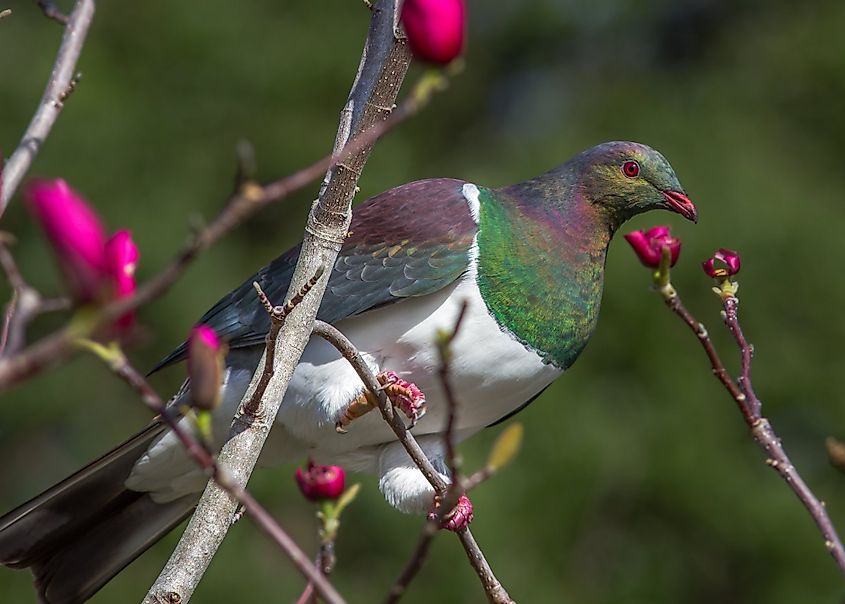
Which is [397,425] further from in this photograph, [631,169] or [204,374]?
[631,169]

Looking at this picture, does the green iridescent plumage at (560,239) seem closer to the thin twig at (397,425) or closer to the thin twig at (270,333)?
the thin twig at (397,425)

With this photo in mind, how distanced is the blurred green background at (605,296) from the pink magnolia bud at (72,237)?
4482 mm

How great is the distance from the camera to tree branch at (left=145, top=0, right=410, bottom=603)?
1.84 m

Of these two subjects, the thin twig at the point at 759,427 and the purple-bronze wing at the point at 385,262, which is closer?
the thin twig at the point at 759,427

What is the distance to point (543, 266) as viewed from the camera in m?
2.70

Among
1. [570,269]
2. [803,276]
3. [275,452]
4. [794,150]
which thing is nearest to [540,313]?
[570,269]

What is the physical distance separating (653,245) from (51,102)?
0.77 m

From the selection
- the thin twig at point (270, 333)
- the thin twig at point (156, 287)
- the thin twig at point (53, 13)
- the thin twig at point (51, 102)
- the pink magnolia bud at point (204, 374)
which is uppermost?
the thin twig at point (53, 13)

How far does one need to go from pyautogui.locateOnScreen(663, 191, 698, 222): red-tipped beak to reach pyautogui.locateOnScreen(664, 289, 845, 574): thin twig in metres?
1.02

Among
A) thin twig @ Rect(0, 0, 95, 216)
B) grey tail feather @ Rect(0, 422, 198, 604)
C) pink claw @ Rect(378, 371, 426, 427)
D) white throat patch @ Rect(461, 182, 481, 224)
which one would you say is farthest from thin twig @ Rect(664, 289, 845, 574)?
grey tail feather @ Rect(0, 422, 198, 604)

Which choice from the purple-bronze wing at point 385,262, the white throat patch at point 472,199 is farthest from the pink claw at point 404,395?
the white throat patch at point 472,199

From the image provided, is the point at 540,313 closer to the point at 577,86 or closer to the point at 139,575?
the point at 139,575

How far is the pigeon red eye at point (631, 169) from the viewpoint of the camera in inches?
112

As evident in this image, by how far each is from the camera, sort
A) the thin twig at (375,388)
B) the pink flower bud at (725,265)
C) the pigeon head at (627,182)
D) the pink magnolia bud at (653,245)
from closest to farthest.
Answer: the pink magnolia bud at (653,245) → the pink flower bud at (725,265) → the thin twig at (375,388) → the pigeon head at (627,182)
